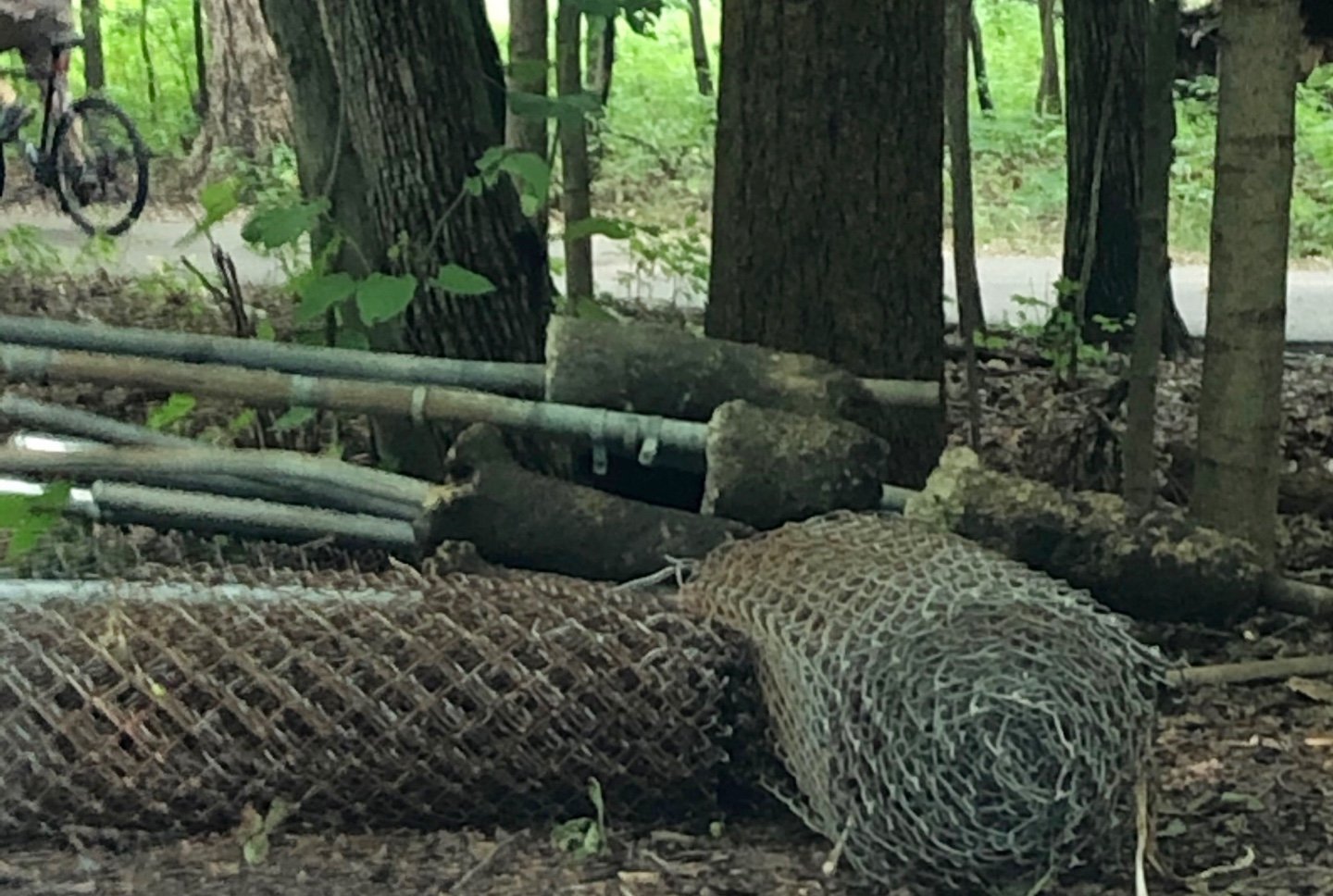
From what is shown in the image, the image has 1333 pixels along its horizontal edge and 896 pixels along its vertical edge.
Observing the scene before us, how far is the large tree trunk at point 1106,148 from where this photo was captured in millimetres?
8141

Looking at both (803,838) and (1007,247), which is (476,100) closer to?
(803,838)

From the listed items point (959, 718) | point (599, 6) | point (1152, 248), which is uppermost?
point (599, 6)

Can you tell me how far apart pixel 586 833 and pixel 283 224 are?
2.21 metres

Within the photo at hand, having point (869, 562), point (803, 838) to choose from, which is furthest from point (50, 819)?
point (869, 562)

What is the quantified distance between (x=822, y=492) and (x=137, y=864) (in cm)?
167

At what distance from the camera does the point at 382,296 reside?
458cm

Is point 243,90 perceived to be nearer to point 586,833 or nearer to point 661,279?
point 661,279

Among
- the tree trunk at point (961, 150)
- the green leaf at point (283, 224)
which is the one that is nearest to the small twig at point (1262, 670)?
the tree trunk at point (961, 150)

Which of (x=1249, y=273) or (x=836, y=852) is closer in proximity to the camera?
(x=836, y=852)

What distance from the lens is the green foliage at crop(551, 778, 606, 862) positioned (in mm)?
3322

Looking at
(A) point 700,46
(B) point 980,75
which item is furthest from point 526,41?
(B) point 980,75

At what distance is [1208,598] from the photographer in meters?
4.05

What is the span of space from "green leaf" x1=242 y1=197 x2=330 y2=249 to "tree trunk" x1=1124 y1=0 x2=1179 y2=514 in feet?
8.17

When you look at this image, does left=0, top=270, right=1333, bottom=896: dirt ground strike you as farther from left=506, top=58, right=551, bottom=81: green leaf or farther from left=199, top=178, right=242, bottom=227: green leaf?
left=506, top=58, right=551, bottom=81: green leaf
